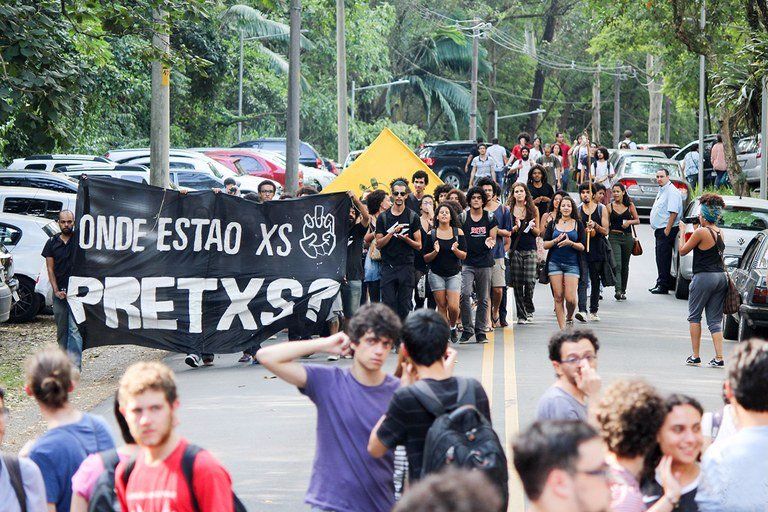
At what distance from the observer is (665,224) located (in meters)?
19.9

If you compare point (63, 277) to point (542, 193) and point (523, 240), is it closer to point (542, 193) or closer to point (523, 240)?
point (523, 240)

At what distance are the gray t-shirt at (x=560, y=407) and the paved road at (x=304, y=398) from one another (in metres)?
2.16

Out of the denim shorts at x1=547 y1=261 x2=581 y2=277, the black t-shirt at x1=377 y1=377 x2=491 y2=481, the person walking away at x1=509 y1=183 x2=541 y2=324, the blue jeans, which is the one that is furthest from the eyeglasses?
the person walking away at x1=509 y1=183 x2=541 y2=324

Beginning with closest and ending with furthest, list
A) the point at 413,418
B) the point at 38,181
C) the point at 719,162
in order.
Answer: the point at 413,418 → the point at 38,181 → the point at 719,162

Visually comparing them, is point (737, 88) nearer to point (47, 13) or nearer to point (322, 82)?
point (47, 13)

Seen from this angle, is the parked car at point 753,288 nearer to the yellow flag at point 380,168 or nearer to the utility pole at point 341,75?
the yellow flag at point 380,168

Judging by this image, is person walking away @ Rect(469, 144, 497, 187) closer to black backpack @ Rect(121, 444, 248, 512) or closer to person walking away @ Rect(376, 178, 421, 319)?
person walking away @ Rect(376, 178, 421, 319)

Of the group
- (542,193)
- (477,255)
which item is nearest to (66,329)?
(477,255)

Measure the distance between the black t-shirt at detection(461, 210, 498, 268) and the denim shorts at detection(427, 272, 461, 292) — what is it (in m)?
0.47

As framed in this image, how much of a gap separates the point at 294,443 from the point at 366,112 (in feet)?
192

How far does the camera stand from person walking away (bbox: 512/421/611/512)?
3.33 m

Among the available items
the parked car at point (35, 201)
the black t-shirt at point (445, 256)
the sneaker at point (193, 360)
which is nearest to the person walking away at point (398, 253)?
the black t-shirt at point (445, 256)

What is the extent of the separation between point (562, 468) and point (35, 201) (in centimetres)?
1693

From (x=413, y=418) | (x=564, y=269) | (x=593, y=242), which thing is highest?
(x=593, y=242)
